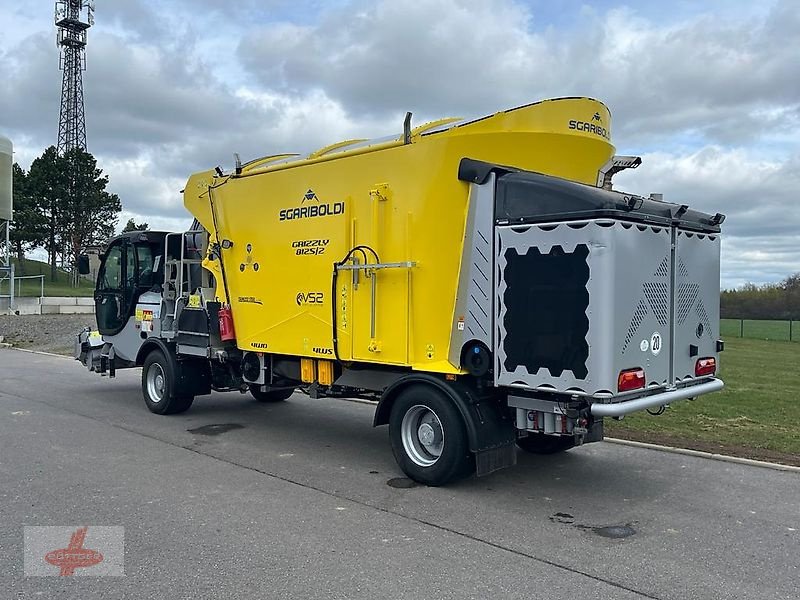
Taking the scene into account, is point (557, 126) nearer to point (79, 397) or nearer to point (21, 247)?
point (79, 397)

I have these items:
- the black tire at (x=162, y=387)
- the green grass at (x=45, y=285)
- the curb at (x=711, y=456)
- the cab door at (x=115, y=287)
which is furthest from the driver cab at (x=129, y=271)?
the green grass at (x=45, y=285)

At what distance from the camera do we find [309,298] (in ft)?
25.7

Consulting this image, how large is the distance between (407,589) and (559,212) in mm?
3144

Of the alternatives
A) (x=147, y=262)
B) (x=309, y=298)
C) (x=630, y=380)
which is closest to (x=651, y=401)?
(x=630, y=380)

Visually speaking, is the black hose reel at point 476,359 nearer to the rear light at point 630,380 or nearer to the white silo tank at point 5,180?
the rear light at point 630,380

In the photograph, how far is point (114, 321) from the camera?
11.4 metres

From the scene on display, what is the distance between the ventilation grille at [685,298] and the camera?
6359mm

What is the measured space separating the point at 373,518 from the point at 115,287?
7.53 m

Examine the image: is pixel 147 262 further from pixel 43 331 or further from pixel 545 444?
pixel 43 331

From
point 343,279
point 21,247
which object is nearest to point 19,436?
point 343,279

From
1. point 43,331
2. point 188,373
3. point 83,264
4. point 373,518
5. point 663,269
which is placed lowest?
point 373,518

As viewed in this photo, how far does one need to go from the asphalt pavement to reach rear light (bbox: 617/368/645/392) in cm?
106

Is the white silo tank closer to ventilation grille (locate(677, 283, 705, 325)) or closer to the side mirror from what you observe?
the side mirror

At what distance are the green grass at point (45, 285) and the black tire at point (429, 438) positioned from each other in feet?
138
